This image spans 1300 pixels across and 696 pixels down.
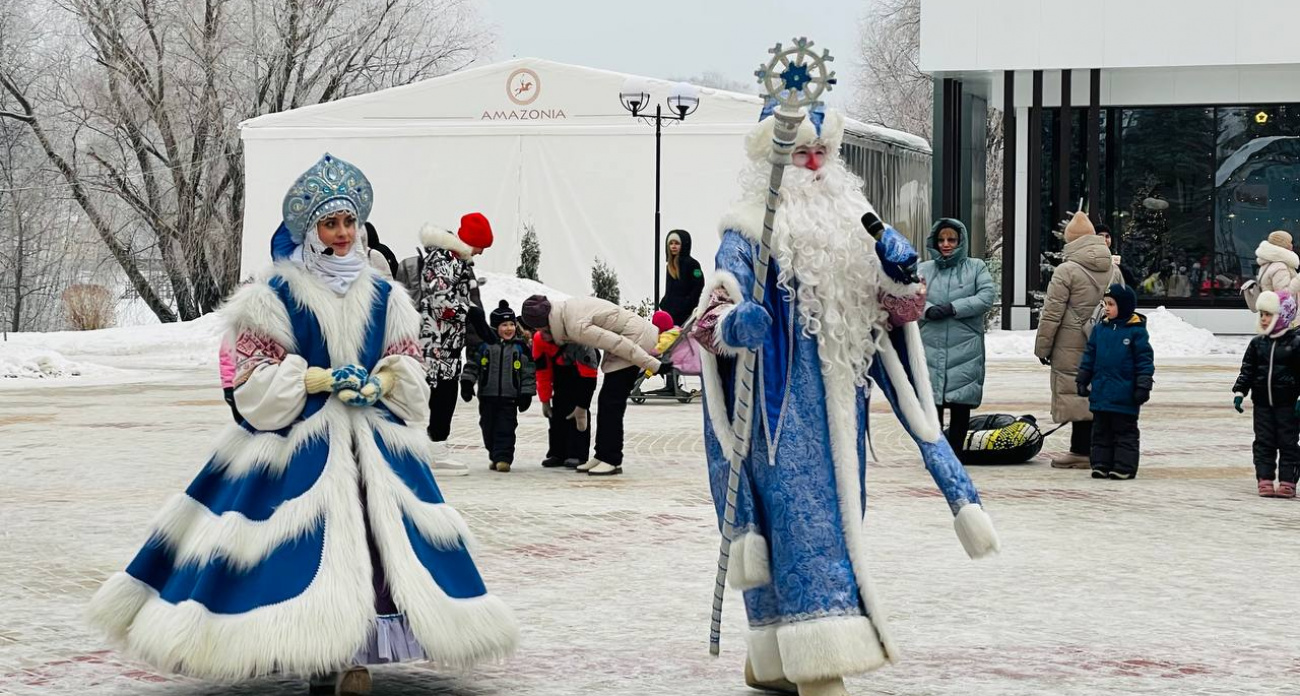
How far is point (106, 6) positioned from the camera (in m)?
37.6

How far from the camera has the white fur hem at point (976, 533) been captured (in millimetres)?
5734

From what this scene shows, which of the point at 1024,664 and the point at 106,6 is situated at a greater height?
the point at 106,6

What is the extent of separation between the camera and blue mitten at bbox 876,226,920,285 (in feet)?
19.0

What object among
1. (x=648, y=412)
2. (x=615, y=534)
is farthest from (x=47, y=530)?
(x=648, y=412)

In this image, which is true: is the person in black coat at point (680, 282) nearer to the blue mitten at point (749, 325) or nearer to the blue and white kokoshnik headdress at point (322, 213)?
the blue and white kokoshnik headdress at point (322, 213)

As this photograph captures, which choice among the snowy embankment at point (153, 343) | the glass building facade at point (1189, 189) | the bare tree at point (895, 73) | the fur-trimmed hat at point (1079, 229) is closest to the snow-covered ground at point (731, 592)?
the fur-trimmed hat at point (1079, 229)

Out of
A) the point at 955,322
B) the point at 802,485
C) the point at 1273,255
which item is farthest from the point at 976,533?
the point at 1273,255

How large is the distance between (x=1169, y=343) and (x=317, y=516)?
2405cm

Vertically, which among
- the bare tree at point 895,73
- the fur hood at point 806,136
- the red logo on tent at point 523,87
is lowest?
the fur hood at point 806,136

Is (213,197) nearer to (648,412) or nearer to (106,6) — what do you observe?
(106,6)

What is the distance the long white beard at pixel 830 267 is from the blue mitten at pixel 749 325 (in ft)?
1.03

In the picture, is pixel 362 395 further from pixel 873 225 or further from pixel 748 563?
pixel 873 225

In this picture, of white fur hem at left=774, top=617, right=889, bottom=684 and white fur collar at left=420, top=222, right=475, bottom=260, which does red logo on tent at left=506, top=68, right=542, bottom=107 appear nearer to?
white fur collar at left=420, top=222, right=475, bottom=260

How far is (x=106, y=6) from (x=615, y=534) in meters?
31.0
